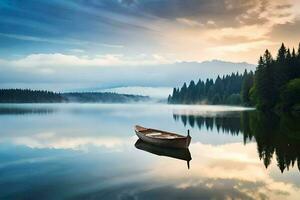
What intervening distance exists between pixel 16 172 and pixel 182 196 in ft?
39.9

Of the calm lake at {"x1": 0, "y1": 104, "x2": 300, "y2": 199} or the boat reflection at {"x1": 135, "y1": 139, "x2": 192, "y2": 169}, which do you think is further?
the boat reflection at {"x1": 135, "y1": 139, "x2": 192, "y2": 169}

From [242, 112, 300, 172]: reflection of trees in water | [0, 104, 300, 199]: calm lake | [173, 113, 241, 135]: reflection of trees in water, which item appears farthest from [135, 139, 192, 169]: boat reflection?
[173, 113, 241, 135]: reflection of trees in water

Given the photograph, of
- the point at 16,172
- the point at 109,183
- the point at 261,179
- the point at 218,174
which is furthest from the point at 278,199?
the point at 16,172

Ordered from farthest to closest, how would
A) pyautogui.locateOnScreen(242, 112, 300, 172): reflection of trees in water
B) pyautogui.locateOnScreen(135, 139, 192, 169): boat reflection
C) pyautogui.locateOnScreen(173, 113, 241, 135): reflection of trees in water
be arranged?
pyautogui.locateOnScreen(173, 113, 241, 135): reflection of trees in water
pyautogui.locateOnScreen(135, 139, 192, 169): boat reflection
pyautogui.locateOnScreen(242, 112, 300, 172): reflection of trees in water

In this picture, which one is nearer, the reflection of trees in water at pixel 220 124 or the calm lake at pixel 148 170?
the calm lake at pixel 148 170

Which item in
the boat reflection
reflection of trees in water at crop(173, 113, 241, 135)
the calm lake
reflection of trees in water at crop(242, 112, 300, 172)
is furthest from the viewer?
reflection of trees in water at crop(173, 113, 241, 135)

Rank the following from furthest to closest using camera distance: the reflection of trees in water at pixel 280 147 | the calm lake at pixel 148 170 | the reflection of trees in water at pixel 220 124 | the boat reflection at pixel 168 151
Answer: the reflection of trees in water at pixel 220 124, the boat reflection at pixel 168 151, the reflection of trees in water at pixel 280 147, the calm lake at pixel 148 170

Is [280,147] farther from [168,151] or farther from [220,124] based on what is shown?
[220,124]

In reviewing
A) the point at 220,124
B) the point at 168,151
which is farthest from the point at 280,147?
the point at 220,124

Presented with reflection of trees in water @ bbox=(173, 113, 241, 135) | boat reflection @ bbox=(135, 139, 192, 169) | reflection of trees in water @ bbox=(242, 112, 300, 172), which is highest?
reflection of trees in water @ bbox=(242, 112, 300, 172)

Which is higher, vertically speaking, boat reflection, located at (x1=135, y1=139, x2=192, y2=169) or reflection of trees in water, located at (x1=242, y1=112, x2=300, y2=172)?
reflection of trees in water, located at (x1=242, y1=112, x2=300, y2=172)

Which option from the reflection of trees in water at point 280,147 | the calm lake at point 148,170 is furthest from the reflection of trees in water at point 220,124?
the calm lake at point 148,170

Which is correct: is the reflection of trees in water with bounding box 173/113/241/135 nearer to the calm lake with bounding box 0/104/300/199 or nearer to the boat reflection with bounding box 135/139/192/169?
the calm lake with bounding box 0/104/300/199

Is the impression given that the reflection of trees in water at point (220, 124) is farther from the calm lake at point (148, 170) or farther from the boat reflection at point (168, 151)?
the boat reflection at point (168, 151)
